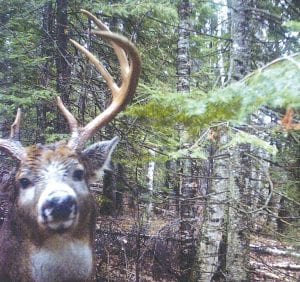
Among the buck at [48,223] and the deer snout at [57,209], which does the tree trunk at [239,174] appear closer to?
the buck at [48,223]

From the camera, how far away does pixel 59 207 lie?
4266 millimetres

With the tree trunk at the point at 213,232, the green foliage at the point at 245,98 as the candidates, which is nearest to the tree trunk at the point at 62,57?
the tree trunk at the point at 213,232

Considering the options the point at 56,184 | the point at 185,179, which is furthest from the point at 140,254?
the point at 56,184

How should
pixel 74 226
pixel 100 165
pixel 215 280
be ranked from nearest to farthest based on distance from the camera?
pixel 74 226 < pixel 100 165 < pixel 215 280

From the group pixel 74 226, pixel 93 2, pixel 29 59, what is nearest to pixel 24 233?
pixel 74 226

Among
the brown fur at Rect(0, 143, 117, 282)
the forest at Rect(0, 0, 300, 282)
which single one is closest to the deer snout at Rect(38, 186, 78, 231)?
the brown fur at Rect(0, 143, 117, 282)

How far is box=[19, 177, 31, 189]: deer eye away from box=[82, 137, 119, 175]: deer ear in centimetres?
70

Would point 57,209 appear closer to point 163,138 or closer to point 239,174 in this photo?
point 239,174

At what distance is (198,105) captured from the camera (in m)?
3.59

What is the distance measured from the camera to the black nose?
4.25 meters

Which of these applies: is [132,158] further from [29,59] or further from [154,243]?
[29,59]

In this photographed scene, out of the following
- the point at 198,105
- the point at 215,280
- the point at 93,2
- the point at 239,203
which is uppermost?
the point at 93,2

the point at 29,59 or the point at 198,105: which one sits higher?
the point at 29,59

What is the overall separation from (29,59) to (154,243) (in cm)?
404
